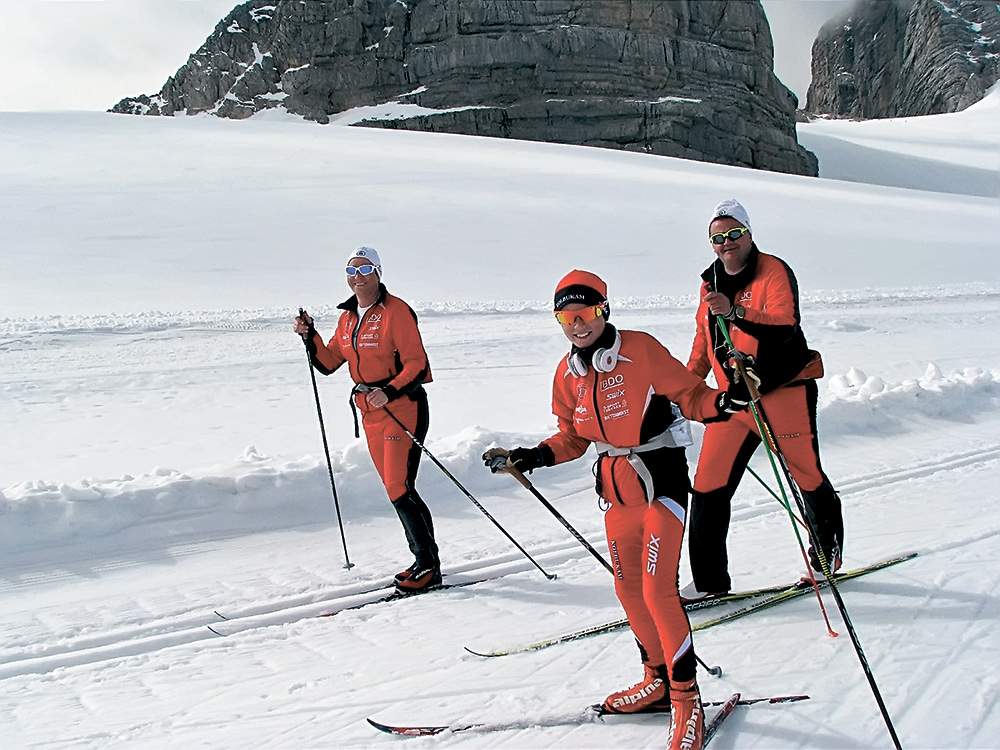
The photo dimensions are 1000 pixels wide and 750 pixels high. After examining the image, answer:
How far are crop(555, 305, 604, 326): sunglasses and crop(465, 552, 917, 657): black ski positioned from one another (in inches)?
73.3

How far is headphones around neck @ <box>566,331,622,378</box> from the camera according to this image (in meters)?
3.00

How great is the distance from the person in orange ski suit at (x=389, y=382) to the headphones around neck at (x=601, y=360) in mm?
1781

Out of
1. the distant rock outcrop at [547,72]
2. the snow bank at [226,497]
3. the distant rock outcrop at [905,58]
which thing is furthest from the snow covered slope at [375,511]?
the distant rock outcrop at [905,58]

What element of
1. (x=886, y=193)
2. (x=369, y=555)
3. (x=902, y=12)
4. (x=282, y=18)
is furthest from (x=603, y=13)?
(x=902, y=12)

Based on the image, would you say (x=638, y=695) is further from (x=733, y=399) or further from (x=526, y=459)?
(x=733, y=399)

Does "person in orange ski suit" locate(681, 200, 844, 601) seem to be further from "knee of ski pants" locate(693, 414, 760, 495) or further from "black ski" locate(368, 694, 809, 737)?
"black ski" locate(368, 694, 809, 737)

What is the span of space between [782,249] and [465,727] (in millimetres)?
18977

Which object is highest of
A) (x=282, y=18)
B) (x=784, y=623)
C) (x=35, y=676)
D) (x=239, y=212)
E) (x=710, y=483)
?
(x=282, y=18)

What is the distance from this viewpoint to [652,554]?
9.58ft

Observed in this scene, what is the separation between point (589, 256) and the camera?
18.5 m

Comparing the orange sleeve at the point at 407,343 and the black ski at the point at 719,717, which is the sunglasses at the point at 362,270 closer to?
the orange sleeve at the point at 407,343

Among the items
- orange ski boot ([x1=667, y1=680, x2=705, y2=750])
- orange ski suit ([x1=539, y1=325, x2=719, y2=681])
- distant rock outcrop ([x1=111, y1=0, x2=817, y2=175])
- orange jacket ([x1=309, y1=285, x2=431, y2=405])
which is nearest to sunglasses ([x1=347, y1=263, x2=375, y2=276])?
orange jacket ([x1=309, y1=285, x2=431, y2=405])

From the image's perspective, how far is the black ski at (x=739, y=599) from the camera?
13.0 ft

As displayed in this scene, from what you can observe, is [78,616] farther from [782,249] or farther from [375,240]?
[782,249]
